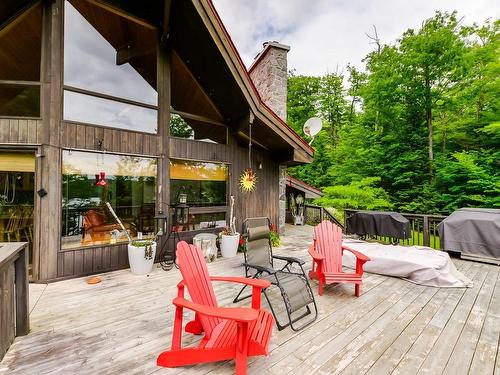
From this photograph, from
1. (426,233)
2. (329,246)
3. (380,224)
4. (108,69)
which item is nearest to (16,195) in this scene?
(108,69)

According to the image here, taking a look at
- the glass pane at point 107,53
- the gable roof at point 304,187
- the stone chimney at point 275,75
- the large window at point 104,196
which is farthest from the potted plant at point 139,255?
the gable roof at point 304,187

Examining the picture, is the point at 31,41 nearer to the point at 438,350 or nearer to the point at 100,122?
the point at 100,122

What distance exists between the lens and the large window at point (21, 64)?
3795 mm

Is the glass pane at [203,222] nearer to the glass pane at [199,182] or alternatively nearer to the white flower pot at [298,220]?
the glass pane at [199,182]

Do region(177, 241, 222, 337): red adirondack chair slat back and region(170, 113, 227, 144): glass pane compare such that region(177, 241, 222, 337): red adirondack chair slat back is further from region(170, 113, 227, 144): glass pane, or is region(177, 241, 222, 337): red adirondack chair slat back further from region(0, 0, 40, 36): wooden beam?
region(0, 0, 40, 36): wooden beam

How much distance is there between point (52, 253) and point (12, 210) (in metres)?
1.25

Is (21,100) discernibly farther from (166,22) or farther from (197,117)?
(197,117)

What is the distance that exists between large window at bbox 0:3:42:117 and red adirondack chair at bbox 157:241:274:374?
382cm

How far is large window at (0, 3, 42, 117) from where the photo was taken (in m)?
3.79

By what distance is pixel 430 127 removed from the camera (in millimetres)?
11445

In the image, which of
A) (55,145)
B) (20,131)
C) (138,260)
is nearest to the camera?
(20,131)

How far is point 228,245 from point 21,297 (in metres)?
3.56

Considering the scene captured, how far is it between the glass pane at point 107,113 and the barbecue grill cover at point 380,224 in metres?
6.07

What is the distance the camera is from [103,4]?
425 cm
